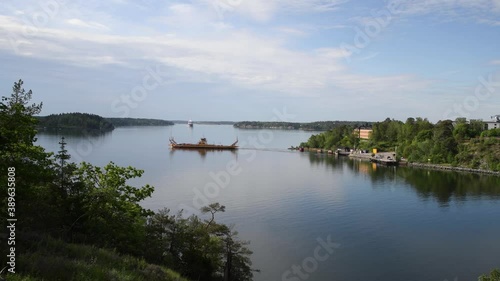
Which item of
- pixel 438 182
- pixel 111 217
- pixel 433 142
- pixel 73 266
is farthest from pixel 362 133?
pixel 73 266

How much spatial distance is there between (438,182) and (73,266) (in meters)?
47.1

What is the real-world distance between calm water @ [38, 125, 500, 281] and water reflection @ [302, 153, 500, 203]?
0.39 ft

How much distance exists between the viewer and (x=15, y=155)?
10352 millimetres

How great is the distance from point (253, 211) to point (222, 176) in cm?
1821

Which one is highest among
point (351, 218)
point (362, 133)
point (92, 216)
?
point (362, 133)

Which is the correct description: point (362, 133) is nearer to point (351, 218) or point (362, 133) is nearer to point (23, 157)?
point (351, 218)

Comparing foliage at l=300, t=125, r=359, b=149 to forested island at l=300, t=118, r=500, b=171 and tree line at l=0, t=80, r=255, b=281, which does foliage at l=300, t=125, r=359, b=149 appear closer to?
forested island at l=300, t=118, r=500, b=171

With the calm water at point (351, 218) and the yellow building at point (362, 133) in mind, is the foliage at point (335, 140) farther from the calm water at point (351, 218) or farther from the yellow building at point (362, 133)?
the calm water at point (351, 218)

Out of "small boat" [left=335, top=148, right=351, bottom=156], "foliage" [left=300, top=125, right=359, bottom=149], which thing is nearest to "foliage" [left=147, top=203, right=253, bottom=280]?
"small boat" [left=335, top=148, right=351, bottom=156]

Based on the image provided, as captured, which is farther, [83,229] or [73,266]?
[83,229]

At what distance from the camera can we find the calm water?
18875 millimetres

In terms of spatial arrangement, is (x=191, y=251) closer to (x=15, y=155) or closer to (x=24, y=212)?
(x=24, y=212)

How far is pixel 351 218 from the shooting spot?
91.5 ft

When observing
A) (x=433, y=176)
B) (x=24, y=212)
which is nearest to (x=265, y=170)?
(x=433, y=176)
